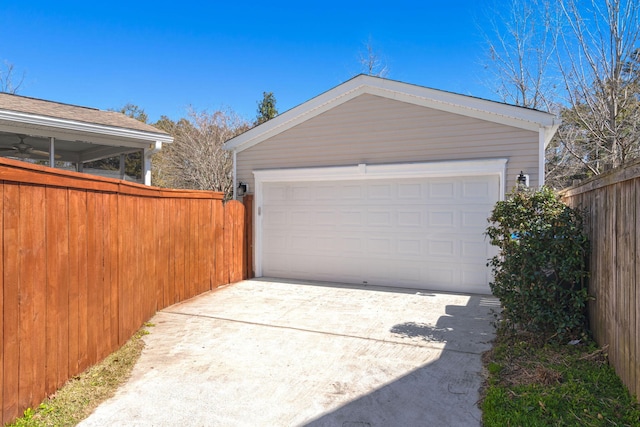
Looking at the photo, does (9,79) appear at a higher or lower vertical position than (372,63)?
lower

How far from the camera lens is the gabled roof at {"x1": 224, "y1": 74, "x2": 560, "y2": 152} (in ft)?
21.2

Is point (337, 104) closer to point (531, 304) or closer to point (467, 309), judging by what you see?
point (467, 309)

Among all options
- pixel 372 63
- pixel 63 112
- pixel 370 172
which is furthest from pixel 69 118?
pixel 372 63

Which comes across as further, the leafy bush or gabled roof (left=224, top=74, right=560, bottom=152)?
gabled roof (left=224, top=74, right=560, bottom=152)

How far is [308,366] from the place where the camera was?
147 inches

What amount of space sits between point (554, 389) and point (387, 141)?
527 centimetres

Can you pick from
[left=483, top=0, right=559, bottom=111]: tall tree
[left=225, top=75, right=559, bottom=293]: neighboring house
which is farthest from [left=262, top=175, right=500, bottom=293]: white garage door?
[left=483, top=0, right=559, bottom=111]: tall tree

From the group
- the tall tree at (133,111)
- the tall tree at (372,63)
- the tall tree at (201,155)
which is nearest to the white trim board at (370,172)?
the tall tree at (201,155)

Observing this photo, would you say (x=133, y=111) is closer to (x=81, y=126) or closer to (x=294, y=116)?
(x=81, y=126)

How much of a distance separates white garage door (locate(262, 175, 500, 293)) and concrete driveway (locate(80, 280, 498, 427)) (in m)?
1.06

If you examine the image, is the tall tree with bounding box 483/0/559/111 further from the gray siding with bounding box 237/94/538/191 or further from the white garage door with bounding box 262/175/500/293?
the white garage door with bounding box 262/175/500/293

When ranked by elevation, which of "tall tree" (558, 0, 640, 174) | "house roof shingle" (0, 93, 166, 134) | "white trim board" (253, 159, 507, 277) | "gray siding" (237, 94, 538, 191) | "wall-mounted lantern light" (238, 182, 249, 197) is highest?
"tall tree" (558, 0, 640, 174)

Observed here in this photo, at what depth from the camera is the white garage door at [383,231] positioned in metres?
6.90

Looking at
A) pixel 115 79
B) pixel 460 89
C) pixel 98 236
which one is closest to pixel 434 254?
pixel 98 236
